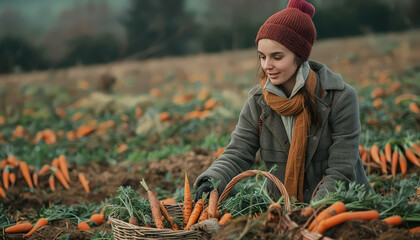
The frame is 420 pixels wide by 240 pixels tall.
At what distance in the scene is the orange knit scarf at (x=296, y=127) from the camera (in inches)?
109

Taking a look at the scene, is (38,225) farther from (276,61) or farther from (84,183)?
(276,61)

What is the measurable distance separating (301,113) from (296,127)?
90 millimetres

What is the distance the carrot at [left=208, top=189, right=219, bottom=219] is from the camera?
8.61 ft

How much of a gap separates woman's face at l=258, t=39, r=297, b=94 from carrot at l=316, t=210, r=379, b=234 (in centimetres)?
94

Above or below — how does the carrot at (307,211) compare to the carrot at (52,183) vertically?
above

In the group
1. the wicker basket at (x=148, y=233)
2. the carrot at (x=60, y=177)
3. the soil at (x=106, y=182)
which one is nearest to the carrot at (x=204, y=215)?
the wicker basket at (x=148, y=233)

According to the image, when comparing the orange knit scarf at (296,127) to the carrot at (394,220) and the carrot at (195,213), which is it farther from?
the carrot at (394,220)

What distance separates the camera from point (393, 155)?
14.2 ft

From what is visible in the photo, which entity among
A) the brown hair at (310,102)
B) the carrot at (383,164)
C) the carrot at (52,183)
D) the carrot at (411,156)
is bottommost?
the carrot at (52,183)

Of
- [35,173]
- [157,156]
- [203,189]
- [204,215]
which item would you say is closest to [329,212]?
[204,215]

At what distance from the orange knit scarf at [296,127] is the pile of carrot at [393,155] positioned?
180cm

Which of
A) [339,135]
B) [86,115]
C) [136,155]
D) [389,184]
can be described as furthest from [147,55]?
[339,135]

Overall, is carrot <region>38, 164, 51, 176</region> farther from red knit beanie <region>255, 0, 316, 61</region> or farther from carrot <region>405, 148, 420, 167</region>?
carrot <region>405, 148, 420, 167</region>

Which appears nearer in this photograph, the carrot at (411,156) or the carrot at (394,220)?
the carrot at (394,220)
